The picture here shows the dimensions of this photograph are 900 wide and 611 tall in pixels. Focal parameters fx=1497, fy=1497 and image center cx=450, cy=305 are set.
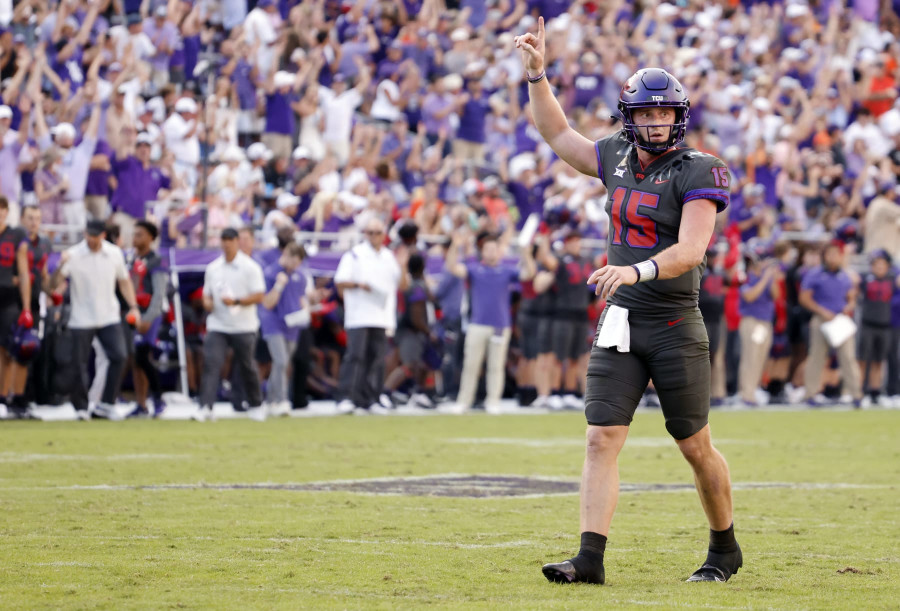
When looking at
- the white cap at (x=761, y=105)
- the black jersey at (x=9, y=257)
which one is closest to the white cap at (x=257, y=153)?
the black jersey at (x=9, y=257)

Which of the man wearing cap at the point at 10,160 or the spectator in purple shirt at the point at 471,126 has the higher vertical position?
the spectator in purple shirt at the point at 471,126

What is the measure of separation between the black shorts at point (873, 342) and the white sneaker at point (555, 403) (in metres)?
4.72

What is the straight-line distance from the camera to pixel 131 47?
19.6m

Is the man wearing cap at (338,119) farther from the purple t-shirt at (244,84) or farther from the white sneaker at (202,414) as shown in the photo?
the white sneaker at (202,414)

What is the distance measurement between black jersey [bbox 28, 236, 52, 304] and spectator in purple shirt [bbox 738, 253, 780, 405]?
9.90 meters

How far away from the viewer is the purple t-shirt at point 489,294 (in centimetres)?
1850

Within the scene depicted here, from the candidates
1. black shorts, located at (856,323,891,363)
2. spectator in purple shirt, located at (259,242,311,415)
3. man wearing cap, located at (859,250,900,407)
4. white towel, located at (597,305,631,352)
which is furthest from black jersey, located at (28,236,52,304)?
black shorts, located at (856,323,891,363)

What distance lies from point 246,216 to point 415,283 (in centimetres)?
241

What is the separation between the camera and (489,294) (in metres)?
18.5

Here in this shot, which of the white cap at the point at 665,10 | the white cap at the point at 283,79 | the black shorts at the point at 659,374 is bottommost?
the black shorts at the point at 659,374

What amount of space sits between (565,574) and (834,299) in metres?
15.7

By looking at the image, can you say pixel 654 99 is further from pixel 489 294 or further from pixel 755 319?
pixel 755 319

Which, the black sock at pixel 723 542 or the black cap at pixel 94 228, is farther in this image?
the black cap at pixel 94 228

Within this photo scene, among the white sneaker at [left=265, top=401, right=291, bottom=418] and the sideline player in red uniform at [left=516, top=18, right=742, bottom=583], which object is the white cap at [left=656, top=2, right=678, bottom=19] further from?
the sideline player in red uniform at [left=516, top=18, right=742, bottom=583]
